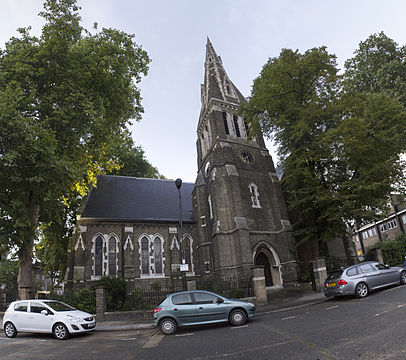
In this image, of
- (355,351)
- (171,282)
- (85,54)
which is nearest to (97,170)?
(85,54)

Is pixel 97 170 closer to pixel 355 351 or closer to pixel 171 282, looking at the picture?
pixel 171 282

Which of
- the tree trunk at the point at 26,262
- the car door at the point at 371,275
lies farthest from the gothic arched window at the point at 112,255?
the car door at the point at 371,275

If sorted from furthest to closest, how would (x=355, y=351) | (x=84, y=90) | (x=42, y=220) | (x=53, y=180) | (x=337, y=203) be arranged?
1. (x=42, y=220)
2. (x=337, y=203)
3. (x=84, y=90)
4. (x=53, y=180)
5. (x=355, y=351)

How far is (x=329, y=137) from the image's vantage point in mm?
15188

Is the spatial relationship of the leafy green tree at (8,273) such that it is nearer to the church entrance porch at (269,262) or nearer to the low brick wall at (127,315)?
the low brick wall at (127,315)

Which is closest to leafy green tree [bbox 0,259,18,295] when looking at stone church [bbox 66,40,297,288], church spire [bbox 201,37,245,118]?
stone church [bbox 66,40,297,288]

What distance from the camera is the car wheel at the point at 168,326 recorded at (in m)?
8.79

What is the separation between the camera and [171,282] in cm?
2114

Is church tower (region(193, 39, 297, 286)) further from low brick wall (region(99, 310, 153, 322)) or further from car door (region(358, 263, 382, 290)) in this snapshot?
car door (region(358, 263, 382, 290))

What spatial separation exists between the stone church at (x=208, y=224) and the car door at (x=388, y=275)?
7821 mm

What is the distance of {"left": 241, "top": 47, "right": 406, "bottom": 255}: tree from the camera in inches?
591

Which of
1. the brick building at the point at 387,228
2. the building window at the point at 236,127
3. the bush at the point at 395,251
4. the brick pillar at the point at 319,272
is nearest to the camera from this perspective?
the brick pillar at the point at 319,272

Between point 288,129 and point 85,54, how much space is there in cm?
1312

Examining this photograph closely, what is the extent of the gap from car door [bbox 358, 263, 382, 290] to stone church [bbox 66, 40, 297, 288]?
7937mm
